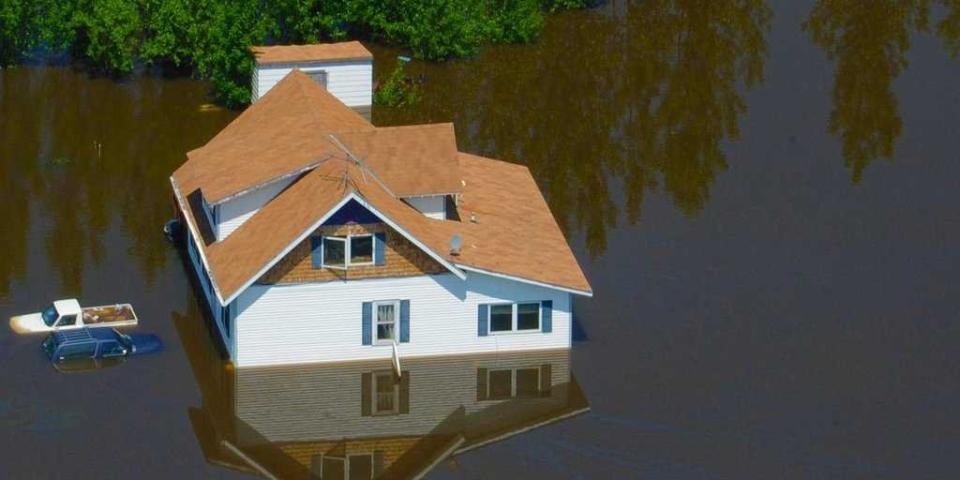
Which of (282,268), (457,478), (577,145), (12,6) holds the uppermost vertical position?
(12,6)

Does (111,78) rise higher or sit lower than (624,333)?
higher

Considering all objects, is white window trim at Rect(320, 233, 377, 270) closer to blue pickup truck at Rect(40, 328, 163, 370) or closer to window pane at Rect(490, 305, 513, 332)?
window pane at Rect(490, 305, 513, 332)

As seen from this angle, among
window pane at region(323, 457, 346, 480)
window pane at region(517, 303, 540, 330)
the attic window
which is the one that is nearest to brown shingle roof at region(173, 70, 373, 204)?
window pane at region(517, 303, 540, 330)

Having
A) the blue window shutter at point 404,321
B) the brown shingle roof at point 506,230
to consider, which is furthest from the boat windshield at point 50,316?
the brown shingle roof at point 506,230

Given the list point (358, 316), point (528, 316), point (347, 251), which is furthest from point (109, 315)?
point (528, 316)

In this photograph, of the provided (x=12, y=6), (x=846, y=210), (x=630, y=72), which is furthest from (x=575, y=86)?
(x=12, y=6)

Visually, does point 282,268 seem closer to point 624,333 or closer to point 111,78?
point 624,333
